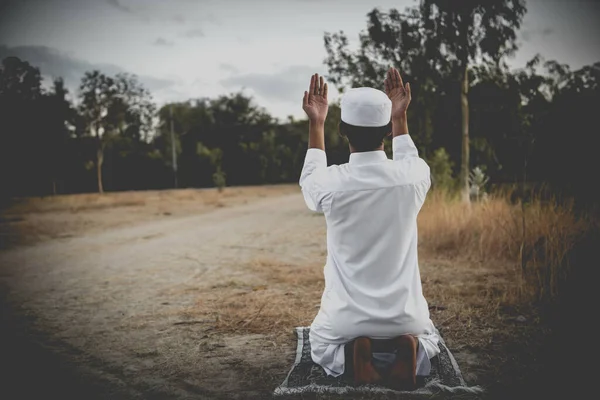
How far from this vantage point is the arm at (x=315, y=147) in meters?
2.13

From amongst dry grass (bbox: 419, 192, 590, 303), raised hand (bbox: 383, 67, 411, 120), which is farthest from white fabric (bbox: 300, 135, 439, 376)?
dry grass (bbox: 419, 192, 590, 303)

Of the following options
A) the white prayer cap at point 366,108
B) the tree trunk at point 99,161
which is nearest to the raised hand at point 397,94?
the white prayer cap at point 366,108

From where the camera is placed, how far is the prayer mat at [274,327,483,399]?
2164 mm

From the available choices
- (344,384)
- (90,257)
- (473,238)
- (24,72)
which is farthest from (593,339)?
(24,72)

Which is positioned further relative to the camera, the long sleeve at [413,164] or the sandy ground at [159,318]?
the sandy ground at [159,318]

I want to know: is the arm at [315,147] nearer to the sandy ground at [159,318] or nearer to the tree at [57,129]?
the sandy ground at [159,318]

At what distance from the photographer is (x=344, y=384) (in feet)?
7.27

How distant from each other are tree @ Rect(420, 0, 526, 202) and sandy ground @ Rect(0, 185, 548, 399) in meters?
5.47

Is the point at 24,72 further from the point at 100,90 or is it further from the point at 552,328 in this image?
the point at 552,328

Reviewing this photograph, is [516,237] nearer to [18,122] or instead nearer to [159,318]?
[159,318]

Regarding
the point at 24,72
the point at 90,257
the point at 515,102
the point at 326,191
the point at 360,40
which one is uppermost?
the point at 24,72

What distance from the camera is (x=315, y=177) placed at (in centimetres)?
212

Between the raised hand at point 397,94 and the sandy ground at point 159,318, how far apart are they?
5.06 ft

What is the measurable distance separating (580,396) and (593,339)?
3.11 feet
